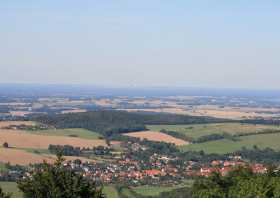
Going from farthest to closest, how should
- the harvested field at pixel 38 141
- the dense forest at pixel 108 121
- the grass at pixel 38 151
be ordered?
the dense forest at pixel 108 121, the harvested field at pixel 38 141, the grass at pixel 38 151

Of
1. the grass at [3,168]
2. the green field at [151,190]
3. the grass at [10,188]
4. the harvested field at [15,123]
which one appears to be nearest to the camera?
the grass at [10,188]

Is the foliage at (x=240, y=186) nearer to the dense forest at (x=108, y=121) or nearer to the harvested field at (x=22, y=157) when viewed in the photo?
the harvested field at (x=22, y=157)

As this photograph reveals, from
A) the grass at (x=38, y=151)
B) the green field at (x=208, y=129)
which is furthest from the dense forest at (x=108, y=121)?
the grass at (x=38, y=151)

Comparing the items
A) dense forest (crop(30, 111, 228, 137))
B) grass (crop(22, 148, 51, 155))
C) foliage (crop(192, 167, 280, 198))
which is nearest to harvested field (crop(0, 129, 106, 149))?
grass (crop(22, 148, 51, 155))

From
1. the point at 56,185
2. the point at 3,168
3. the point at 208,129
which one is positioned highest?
the point at 56,185

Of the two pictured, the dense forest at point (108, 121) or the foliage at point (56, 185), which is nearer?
the foliage at point (56, 185)

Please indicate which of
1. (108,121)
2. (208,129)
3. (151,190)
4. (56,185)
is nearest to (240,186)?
(56,185)

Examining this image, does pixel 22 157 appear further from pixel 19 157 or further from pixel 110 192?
pixel 110 192

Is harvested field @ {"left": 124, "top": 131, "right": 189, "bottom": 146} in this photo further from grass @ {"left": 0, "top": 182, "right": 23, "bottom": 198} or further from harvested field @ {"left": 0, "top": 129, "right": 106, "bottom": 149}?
grass @ {"left": 0, "top": 182, "right": 23, "bottom": 198}
